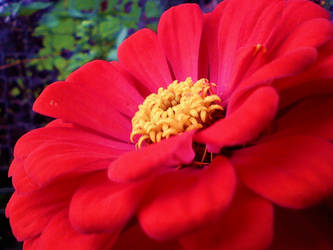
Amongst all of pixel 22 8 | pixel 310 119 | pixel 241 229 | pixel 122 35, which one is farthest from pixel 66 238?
pixel 22 8

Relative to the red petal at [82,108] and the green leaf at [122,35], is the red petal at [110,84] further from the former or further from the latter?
the green leaf at [122,35]

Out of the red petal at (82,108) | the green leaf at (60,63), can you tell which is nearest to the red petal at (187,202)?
the red petal at (82,108)

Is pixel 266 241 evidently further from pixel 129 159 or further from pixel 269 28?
pixel 269 28

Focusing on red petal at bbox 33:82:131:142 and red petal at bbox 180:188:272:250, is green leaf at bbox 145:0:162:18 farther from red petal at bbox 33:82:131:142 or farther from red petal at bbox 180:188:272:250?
red petal at bbox 180:188:272:250

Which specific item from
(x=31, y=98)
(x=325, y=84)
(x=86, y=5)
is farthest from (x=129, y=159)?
(x=31, y=98)

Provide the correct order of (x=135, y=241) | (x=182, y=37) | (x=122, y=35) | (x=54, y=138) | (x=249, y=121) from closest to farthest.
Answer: (x=249, y=121) < (x=135, y=241) < (x=54, y=138) < (x=182, y=37) < (x=122, y=35)

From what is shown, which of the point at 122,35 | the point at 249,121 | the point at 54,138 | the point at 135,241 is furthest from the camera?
the point at 122,35

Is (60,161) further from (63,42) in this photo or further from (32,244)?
(63,42)

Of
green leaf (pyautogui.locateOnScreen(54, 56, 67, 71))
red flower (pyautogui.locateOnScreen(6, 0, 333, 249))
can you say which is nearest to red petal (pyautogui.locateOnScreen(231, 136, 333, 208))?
red flower (pyautogui.locateOnScreen(6, 0, 333, 249))
